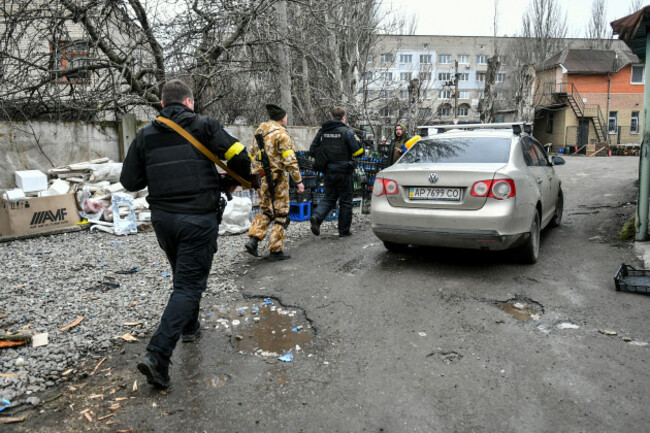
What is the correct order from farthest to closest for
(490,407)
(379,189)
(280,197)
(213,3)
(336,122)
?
(213,3), (336,122), (280,197), (379,189), (490,407)

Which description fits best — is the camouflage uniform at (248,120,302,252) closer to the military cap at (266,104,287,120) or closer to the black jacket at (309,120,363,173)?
the military cap at (266,104,287,120)

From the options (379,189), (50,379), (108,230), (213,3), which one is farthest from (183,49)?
(50,379)

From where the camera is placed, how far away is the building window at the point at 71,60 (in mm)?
8820

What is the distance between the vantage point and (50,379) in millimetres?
3170

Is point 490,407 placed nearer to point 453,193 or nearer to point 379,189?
point 453,193

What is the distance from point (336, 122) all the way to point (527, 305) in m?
4.04

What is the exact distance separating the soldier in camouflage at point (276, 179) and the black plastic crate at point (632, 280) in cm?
372

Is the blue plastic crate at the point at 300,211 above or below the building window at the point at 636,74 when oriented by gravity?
below

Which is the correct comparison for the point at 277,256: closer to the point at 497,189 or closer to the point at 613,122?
the point at 497,189

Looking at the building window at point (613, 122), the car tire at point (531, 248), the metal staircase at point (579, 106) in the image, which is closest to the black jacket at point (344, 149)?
the car tire at point (531, 248)

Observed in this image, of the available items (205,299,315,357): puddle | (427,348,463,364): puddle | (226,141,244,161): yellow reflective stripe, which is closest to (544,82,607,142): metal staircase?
(205,299,315,357): puddle

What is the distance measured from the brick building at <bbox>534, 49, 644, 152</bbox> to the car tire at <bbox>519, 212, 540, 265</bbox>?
3604 centimetres

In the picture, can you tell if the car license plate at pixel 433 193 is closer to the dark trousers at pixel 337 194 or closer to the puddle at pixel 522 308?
the puddle at pixel 522 308

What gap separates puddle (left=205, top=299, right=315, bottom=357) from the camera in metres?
3.65
